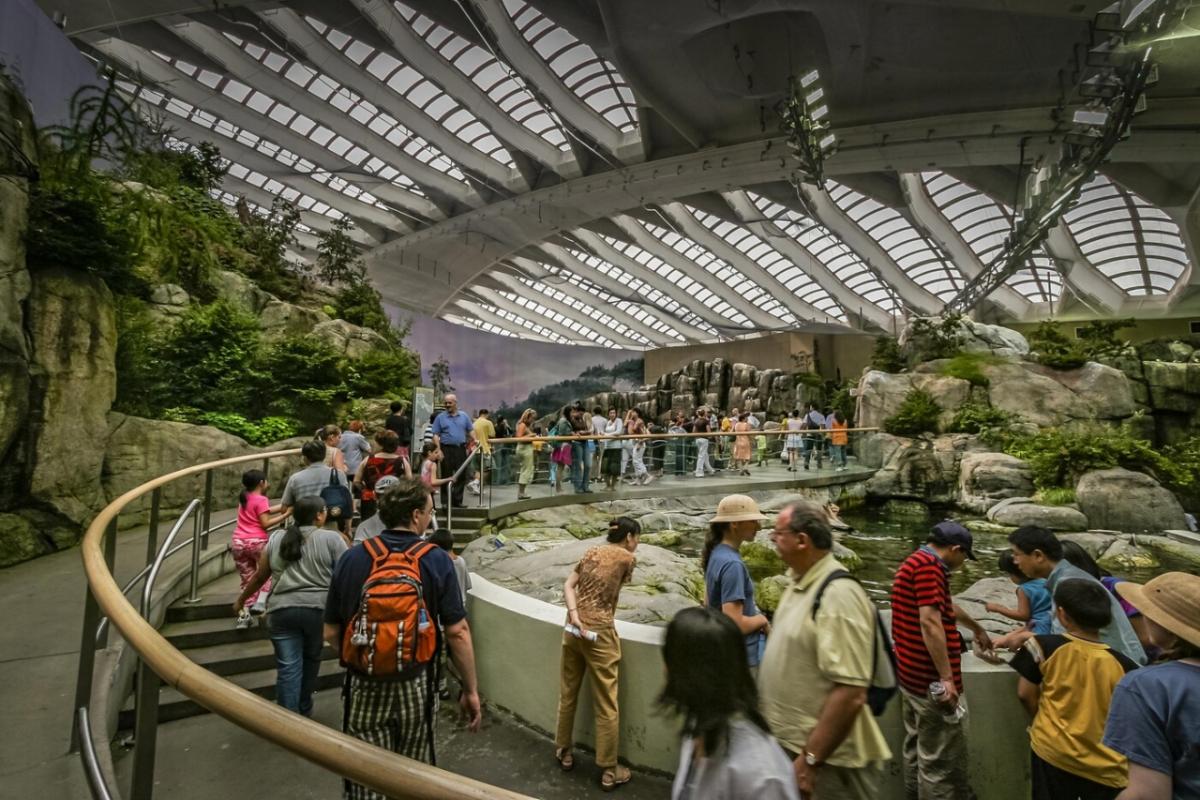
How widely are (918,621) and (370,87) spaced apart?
70.4 feet

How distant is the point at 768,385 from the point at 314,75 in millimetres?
23582

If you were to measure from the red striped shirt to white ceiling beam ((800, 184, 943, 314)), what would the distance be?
68.5ft

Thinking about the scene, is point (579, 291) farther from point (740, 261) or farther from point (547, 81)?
point (547, 81)

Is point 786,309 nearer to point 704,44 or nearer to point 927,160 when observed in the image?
point 927,160

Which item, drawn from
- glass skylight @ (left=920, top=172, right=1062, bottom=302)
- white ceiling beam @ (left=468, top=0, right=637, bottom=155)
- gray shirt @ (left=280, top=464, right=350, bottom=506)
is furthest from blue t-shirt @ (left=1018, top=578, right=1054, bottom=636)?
glass skylight @ (left=920, top=172, right=1062, bottom=302)

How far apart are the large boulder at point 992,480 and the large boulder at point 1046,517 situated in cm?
128

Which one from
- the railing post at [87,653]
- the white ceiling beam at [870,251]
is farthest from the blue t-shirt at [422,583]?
the white ceiling beam at [870,251]

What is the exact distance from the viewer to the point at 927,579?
7.97 feet

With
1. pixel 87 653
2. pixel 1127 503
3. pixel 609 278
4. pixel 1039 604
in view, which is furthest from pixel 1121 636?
pixel 609 278

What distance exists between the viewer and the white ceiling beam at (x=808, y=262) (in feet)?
79.8

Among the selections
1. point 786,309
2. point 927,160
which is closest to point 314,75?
point 927,160

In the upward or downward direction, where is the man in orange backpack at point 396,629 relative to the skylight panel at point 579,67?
downward

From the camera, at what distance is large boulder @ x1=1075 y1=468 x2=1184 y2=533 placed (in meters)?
11.0

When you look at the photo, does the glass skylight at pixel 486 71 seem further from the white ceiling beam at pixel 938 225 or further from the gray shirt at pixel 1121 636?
the gray shirt at pixel 1121 636
